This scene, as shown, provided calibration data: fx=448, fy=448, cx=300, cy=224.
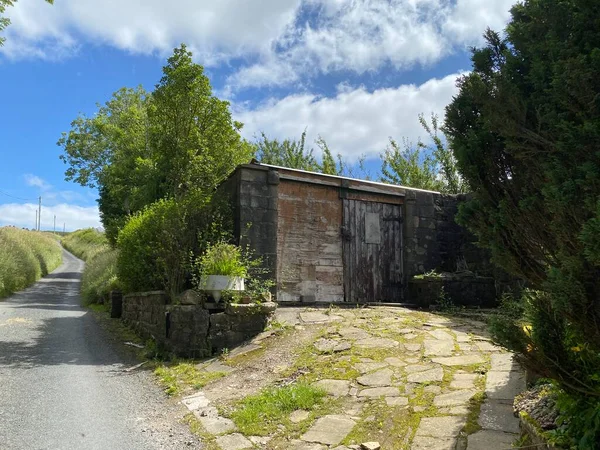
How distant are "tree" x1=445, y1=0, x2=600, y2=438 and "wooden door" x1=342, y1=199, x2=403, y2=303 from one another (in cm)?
584

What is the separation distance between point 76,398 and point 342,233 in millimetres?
5681

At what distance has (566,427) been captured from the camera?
251 centimetres

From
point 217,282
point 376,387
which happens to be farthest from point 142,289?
point 376,387

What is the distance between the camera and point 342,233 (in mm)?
9305

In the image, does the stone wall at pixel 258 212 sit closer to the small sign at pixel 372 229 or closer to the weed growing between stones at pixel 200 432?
the small sign at pixel 372 229

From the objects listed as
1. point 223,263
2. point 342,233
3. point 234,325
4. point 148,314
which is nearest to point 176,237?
point 223,263

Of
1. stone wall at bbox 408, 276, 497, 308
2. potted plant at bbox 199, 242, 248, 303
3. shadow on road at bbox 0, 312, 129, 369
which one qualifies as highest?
potted plant at bbox 199, 242, 248, 303

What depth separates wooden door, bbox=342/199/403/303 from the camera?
9352 millimetres

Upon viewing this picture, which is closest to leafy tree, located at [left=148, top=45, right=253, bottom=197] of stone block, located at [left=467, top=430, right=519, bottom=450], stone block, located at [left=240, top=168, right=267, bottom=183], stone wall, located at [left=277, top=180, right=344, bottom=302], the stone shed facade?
the stone shed facade

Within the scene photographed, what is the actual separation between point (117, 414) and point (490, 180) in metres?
4.31

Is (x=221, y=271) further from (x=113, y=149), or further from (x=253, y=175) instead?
(x=113, y=149)

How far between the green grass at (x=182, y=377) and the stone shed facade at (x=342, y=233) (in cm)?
246

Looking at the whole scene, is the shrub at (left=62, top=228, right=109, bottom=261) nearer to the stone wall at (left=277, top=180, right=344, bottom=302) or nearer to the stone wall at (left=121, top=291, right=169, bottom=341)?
the stone wall at (left=121, top=291, right=169, bottom=341)

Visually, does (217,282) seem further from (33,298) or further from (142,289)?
(33,298)
